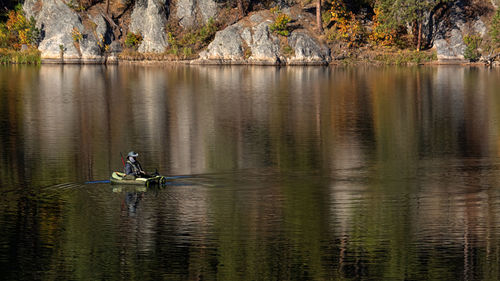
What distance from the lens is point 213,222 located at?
2936cm

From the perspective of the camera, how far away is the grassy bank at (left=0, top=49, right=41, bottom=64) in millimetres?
130750

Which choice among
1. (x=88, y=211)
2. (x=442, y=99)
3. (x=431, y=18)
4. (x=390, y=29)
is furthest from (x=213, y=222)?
(x=431, y=18)

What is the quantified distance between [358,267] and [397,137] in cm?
2680

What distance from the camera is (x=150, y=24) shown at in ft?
449

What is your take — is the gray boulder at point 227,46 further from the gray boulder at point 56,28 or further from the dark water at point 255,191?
the dark water at point 255,191

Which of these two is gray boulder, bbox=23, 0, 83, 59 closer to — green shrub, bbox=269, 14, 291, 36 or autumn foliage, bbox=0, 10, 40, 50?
autumn foliage, bbox=0, 10, 40, 50

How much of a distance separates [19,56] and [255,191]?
4125 inches

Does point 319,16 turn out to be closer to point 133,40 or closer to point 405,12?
point 405,12

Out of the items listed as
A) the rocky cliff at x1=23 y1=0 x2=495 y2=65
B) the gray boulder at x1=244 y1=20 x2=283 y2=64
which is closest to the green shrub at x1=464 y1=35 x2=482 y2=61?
the rocky cliff at x1=23 y1=0 x2=495 y2=65

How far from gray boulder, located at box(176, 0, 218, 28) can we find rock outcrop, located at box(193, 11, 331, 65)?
12.2 metres

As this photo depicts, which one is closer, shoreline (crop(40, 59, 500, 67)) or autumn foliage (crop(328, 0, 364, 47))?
shoreline (crop(40, 59, 500, 67))

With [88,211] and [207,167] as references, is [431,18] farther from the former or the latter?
[88,211]

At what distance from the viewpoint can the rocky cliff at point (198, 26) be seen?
125 meters

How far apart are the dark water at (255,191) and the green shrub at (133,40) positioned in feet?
213
